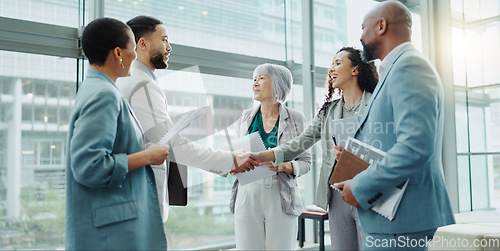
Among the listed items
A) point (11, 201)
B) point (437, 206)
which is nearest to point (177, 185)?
point (437, 206)

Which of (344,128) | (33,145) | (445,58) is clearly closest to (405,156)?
(344,128)

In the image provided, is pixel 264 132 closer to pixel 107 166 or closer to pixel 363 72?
pixel 363 72

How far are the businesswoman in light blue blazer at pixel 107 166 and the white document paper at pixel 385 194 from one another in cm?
72

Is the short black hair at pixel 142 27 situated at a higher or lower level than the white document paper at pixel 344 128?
higher

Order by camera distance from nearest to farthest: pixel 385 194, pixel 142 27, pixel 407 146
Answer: pixel 407 146
pixel 385 194
pixel 142 27

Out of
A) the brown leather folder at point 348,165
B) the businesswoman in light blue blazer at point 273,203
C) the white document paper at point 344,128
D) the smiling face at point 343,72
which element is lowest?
the businesswoman in light blue blazer at point 273,203

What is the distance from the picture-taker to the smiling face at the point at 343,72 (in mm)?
2447

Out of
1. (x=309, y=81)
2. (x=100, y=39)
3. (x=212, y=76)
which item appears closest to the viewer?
(x=100, y=39)

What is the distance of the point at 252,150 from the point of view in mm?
2537

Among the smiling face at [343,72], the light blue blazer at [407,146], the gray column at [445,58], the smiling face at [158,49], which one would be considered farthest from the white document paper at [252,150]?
the gray column at [445,58]

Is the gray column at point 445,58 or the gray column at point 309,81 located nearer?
the gray column at point 309,81

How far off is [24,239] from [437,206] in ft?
9.95

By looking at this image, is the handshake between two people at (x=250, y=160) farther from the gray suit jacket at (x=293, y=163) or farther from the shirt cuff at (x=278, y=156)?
the gray suit jacket at (x=293, y=163)

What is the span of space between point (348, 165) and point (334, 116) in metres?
0.90
